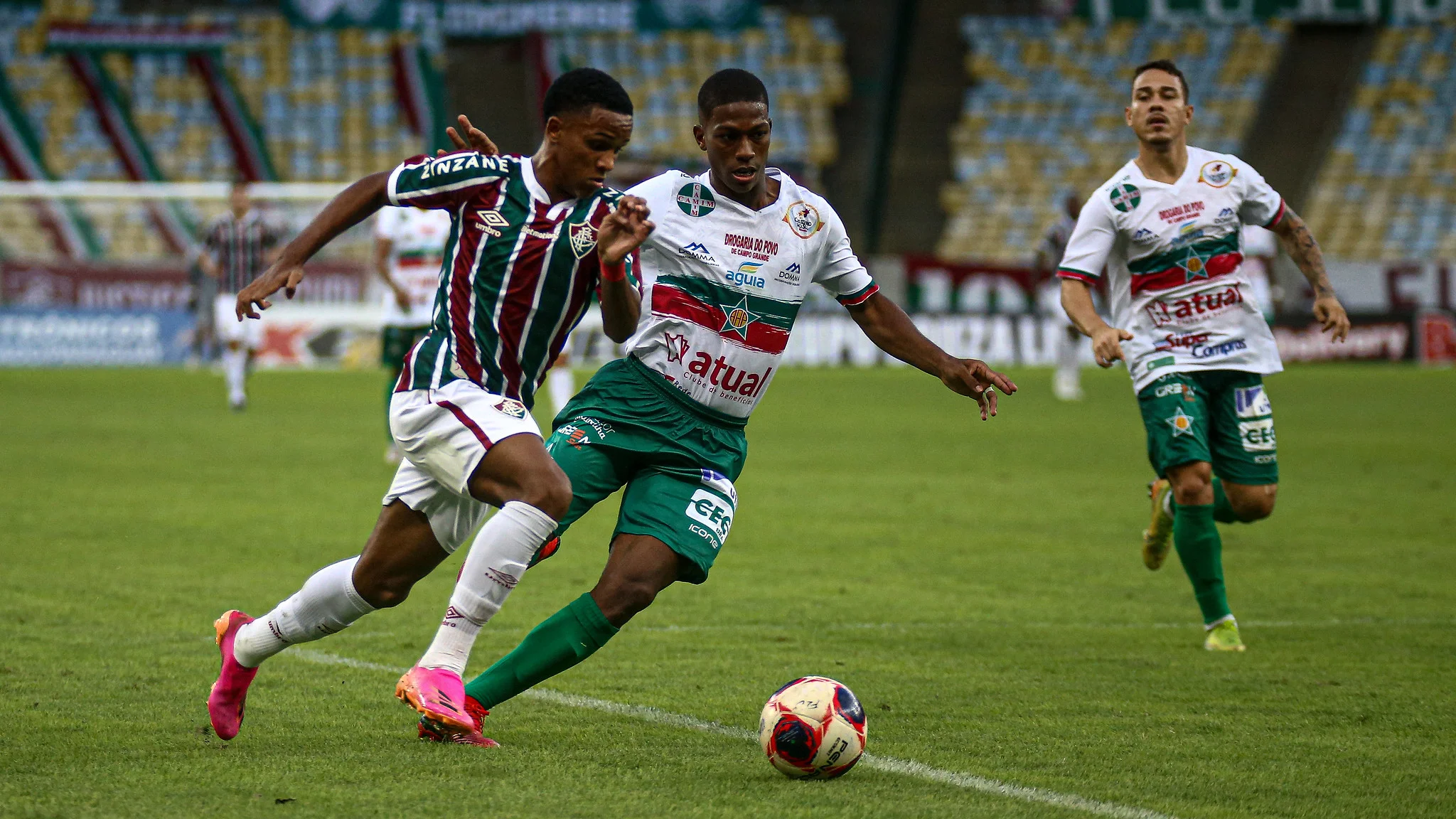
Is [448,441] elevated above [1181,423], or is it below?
above

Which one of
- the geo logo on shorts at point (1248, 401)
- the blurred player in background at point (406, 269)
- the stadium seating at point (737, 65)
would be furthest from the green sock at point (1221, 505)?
the stadium seating at point (737, 65)

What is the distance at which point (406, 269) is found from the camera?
46.0 ft

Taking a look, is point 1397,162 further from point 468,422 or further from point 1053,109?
point 468,422

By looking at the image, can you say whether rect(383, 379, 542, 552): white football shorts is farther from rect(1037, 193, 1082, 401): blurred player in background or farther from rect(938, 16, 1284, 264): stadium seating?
rect(938, 16, 1284, 264): stadium seating

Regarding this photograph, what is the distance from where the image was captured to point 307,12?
31953 millimetres

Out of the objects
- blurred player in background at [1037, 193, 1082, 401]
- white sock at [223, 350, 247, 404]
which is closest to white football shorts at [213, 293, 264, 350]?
white sock at [223, 350, 247, 404]

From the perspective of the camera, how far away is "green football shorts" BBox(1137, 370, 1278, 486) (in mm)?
6918

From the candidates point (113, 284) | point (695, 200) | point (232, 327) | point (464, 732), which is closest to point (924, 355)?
point (695, 200)

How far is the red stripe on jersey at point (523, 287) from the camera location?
15.9 ft

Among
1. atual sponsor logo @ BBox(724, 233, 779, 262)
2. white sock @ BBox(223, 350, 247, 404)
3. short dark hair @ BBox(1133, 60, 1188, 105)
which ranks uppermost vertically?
short dark hair @ BBox(1133, 60, 1188, 105)

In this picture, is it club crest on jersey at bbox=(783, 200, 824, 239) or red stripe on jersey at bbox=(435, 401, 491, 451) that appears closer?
red stripe on jersey at bbox=(435, 401, 491, 451)

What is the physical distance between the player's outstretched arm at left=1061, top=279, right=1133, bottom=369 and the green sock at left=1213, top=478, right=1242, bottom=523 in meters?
0.97

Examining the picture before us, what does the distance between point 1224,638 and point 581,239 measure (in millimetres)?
3284

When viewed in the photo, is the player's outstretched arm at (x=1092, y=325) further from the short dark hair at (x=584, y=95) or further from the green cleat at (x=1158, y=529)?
the short dark hair at (x=584, y=95)
